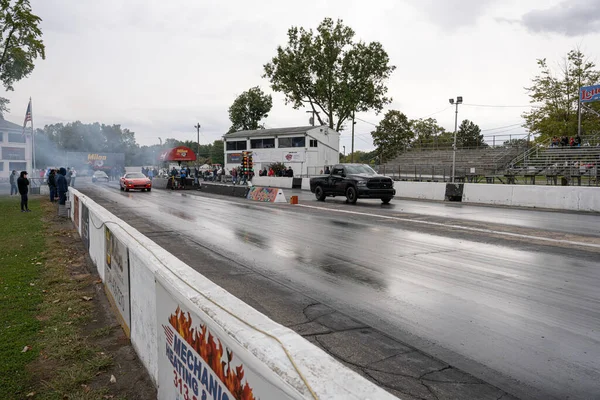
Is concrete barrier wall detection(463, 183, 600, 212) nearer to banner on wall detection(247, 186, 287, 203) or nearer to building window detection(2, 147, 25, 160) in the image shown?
banner on wall detection(247, 186, 287, 203)

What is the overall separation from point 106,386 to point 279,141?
171 ft

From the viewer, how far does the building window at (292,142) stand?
51281 mm

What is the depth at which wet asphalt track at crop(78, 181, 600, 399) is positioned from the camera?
3762mm

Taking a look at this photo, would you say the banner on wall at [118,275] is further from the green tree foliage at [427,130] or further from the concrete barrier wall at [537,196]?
the green tree foliage at [427,130]

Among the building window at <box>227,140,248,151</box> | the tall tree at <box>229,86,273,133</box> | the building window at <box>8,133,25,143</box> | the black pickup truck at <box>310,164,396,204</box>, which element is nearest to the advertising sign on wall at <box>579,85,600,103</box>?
the black pickup truck at <box>310,164,396,204</box>

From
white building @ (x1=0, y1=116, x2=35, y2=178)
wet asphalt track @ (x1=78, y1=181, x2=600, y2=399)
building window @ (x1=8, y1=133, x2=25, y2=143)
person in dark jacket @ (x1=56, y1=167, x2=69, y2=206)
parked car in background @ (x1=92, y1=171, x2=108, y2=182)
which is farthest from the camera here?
building window @ (x1=8, y1=133, x2=25, y2=143)

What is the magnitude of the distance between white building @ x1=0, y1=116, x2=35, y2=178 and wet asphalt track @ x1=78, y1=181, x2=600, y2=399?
70.7m

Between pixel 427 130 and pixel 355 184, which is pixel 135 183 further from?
pixel 427 130

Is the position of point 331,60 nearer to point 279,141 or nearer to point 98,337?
point 279,141

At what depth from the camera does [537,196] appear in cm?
1816

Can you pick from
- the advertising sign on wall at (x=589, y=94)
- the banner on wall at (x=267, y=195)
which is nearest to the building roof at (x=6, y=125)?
the banner on wall at (x=267, y=195)

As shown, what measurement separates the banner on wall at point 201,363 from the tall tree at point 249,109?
8634cm

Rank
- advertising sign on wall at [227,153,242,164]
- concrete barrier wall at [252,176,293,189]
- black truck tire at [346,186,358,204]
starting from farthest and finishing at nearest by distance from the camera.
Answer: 1. advertising sign on wall at [227,153,242,164]
2. concrete barrier wall at [252,176,293,189]
3. black truck tire at [346,186,358,204]

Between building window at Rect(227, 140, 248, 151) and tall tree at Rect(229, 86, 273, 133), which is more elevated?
tall tree at Rect(229, 86, 273, 133)
